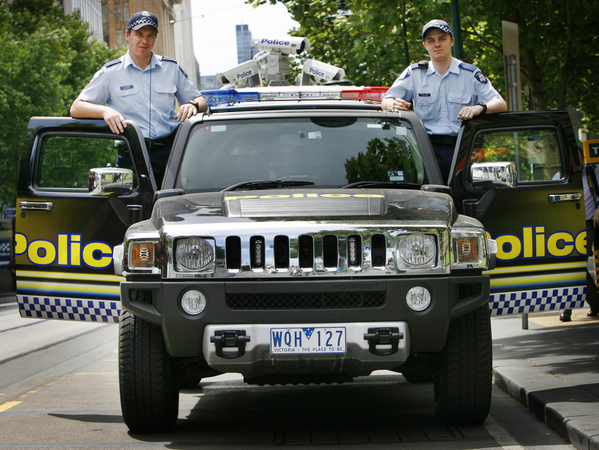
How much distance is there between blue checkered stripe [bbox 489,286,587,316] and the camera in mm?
5801

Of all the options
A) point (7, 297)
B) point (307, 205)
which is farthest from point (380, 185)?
point (7, 297)

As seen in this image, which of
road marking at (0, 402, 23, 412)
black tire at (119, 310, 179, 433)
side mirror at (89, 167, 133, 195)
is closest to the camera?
black tire at (119, 310, 179, 433)

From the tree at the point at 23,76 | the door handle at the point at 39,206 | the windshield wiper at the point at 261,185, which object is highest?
the tree at the point at 23,76

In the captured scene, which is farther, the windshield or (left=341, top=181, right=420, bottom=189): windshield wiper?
the windshield

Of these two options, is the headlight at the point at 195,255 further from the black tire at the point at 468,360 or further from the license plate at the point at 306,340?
the black tire at the point at 468,360

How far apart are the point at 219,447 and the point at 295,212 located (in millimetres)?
1445

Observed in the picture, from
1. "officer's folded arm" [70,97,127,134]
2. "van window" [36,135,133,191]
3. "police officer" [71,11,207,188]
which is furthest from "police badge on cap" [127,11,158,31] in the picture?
"van window" [36,135,133,191]

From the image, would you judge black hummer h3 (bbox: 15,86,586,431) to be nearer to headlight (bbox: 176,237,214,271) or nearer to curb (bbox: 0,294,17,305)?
headlight (bbox: 176,237,214,271)

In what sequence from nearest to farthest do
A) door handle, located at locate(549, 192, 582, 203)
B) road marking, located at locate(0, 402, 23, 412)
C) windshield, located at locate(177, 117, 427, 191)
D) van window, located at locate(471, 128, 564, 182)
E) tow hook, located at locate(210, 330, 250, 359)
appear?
tow hook, located at locate(210, 330, 250, 359) → windshield, located at locate(177, 117, 427, 191) → door handle, located at locate(549, 192, 582, 203) → van window, located at locate(471, 128, 564, 182) → road marking, located at locate(0, 402, 23, 412)

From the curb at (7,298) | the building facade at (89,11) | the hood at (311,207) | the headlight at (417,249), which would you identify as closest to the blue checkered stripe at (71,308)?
the hood at (311,207)

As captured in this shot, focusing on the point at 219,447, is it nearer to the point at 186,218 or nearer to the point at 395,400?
the point at 186,218

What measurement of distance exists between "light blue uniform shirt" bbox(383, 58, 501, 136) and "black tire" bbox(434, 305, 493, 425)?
2.22 m

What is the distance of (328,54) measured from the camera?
26.4m

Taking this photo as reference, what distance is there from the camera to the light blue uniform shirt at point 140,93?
6414mm
